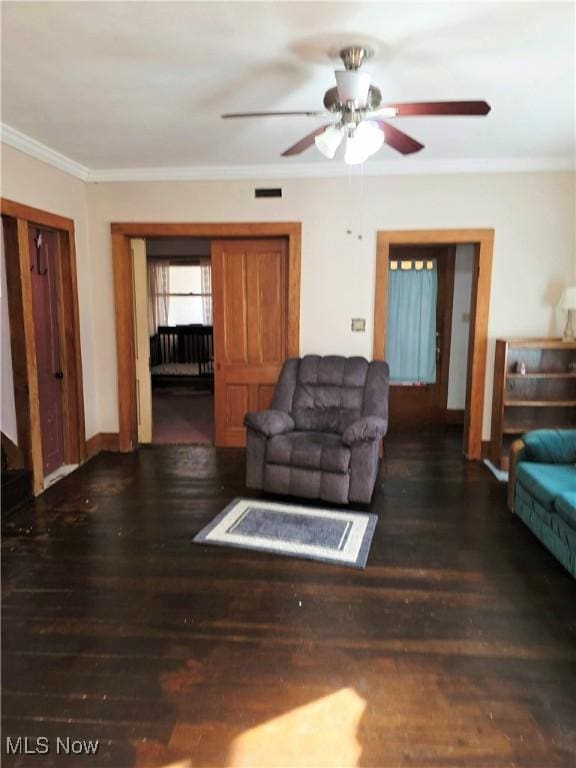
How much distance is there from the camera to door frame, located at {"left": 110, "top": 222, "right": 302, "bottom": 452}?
14.9 feet

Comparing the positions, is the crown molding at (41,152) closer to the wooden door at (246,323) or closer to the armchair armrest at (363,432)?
the wooden door at (246,323)

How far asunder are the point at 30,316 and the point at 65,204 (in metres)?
1.17

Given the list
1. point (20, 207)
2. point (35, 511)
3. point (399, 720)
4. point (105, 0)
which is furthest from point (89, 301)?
point (399, 720)

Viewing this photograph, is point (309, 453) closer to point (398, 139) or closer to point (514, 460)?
point (514, 460)

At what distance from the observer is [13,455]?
3779mm

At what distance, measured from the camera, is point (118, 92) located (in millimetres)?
2770

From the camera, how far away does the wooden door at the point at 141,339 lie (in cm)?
484

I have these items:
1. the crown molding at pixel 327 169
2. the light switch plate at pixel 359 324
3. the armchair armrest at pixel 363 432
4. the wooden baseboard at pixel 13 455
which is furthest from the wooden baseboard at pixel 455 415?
the wooden baseboard at pixel 13 455

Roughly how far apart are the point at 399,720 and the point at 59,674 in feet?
4.50

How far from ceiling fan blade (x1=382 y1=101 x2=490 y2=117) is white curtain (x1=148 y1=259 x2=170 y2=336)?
7217 mm

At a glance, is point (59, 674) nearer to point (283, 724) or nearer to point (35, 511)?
point (283, 724)

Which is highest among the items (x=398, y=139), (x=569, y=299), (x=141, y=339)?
(x=398, y=139)

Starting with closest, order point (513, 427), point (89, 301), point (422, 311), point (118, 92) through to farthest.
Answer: point (118, 92)
point (513, 427)
point (89, 301)
point (422, 311)

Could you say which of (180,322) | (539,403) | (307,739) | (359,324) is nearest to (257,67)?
(359,324)
